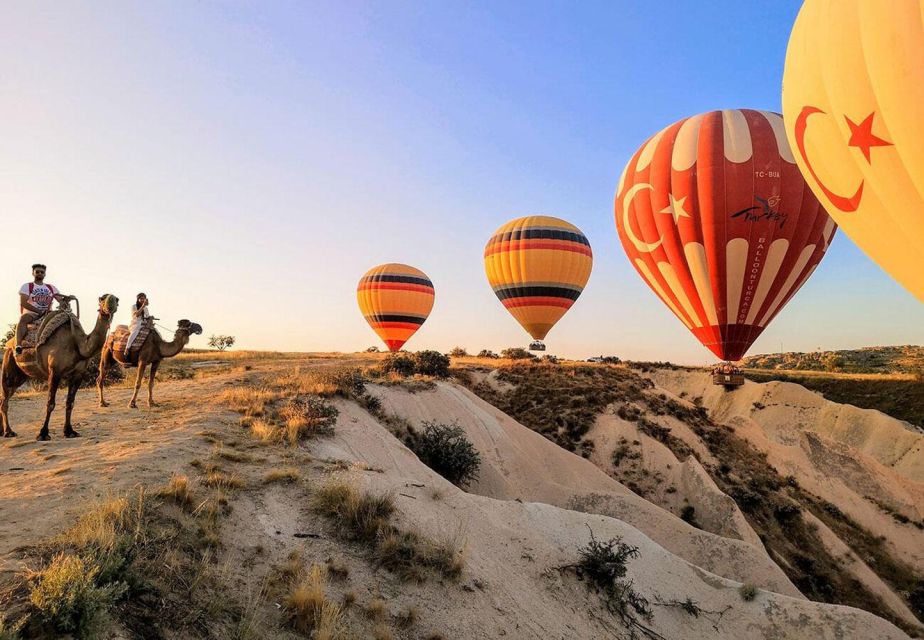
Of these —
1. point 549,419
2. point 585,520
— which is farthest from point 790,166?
point 585,520

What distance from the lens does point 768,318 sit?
25.3m

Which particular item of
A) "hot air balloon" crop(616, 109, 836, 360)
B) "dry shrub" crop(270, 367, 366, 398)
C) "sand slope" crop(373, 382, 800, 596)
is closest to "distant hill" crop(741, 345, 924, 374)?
"hot air balloon" crop(616, 109, 836, 360)

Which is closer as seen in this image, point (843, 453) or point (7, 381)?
point (7, 381)

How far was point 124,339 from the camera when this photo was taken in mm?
15047

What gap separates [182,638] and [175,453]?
220 inches

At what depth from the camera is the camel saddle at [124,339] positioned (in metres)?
15.0

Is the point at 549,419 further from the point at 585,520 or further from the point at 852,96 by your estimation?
the point at 852,96

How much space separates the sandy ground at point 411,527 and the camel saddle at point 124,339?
6.24ft

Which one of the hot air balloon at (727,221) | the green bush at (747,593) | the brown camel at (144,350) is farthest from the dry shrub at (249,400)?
the hot air balloon at (727,221)

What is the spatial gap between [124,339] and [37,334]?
4552mm

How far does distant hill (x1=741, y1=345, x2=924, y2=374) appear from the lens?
69312 mm

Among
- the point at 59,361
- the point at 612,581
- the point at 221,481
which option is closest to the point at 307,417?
the point at 221,481

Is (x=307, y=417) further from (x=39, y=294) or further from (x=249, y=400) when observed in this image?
(x=39, y=294)

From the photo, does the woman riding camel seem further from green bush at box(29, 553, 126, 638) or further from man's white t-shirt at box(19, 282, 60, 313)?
green bush at box(29, 553, 126, 638)
